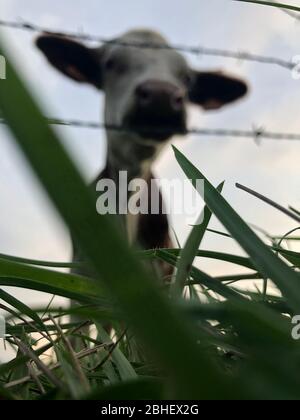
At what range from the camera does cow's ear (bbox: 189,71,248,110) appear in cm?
400

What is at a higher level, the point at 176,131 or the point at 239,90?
the point at 239,90

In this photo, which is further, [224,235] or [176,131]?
[176,131]

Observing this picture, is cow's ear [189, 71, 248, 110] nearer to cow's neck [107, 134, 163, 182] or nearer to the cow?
the cow

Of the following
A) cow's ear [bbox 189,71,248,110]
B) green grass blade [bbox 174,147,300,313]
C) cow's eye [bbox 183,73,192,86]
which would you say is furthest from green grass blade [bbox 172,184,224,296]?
cow's ear [bbox 189,71,248,110]

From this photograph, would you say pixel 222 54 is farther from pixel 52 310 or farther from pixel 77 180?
pixel 77 180

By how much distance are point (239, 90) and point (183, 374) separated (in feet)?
13.8

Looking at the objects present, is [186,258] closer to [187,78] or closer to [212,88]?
[187,78]

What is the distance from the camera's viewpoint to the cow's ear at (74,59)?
3.81 metres

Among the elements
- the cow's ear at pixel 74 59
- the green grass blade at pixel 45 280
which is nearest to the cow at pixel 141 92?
the cow's ear at pixel 74 59

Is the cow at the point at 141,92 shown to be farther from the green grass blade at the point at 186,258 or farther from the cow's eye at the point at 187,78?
the green grass blade at the point at 186,258

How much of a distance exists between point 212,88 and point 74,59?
0.94m

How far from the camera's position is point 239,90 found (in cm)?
416

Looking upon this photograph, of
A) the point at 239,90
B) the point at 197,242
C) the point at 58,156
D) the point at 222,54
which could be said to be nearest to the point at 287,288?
the point at 197,242
